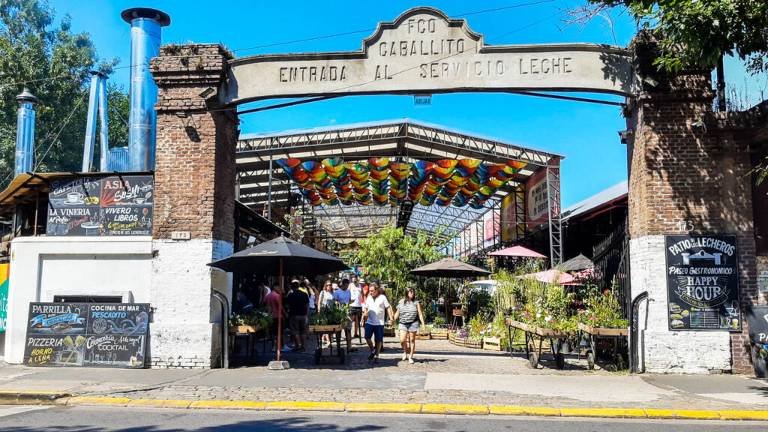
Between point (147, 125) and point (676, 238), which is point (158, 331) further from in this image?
point (676, 238)

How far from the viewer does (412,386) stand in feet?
32.1

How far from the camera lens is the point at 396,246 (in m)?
23.2

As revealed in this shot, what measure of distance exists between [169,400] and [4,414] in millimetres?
2025

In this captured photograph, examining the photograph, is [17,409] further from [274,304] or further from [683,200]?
[683,200]

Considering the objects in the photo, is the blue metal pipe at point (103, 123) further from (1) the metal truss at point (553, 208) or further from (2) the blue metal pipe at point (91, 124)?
(1) the metal truss at point (553, 208)

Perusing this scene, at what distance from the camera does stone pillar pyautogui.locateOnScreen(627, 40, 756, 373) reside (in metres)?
10.9

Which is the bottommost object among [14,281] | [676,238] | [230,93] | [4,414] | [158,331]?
[4,414]

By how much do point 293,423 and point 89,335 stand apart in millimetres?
6213

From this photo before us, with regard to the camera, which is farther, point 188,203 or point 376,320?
point 376,320

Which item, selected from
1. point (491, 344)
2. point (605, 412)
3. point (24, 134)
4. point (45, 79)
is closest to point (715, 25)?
point (605, 412)

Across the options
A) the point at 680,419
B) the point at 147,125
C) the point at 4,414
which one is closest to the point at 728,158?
the point at 680,419

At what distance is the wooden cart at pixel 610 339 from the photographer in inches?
446

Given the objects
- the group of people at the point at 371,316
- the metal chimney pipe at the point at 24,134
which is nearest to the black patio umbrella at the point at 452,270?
the group of people at the point at 371,316

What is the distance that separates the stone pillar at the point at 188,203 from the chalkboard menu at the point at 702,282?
28.0ft
